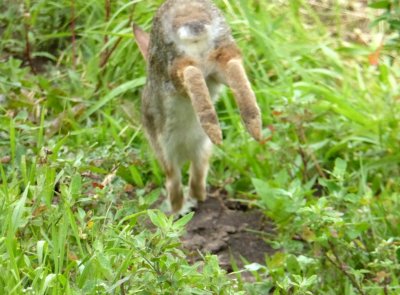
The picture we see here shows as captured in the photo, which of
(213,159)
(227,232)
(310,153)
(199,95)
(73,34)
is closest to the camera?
(199,95)

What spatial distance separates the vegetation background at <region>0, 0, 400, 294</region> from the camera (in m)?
3.91

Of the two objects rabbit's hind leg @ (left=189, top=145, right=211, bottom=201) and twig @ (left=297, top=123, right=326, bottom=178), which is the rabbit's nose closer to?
rabbit's hind leg @ (left=189, top=145, right=211, bottom=201)

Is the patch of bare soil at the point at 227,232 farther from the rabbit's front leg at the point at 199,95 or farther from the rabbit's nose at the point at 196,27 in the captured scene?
the rabbit's nose at the point at 196,27

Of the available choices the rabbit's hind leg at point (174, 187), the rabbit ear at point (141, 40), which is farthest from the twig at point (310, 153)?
the rabbit ear at point (141, 40)

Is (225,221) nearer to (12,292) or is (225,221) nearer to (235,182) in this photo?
(235,182)

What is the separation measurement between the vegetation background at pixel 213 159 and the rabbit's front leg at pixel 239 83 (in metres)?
0.42

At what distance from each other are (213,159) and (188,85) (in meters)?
1.53

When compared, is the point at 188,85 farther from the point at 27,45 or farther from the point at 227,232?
the point at 27,45

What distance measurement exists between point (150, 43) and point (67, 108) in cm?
102

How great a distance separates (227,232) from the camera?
547 centimetres

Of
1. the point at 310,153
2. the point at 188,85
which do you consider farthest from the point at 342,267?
the point at 310,153

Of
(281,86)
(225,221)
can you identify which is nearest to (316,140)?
(281,86)

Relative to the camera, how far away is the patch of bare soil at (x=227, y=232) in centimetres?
528

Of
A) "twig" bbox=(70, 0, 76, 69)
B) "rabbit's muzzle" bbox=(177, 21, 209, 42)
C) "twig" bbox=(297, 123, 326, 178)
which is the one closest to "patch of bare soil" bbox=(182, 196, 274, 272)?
"twig" bbox=(297, 123, 326, 178)
